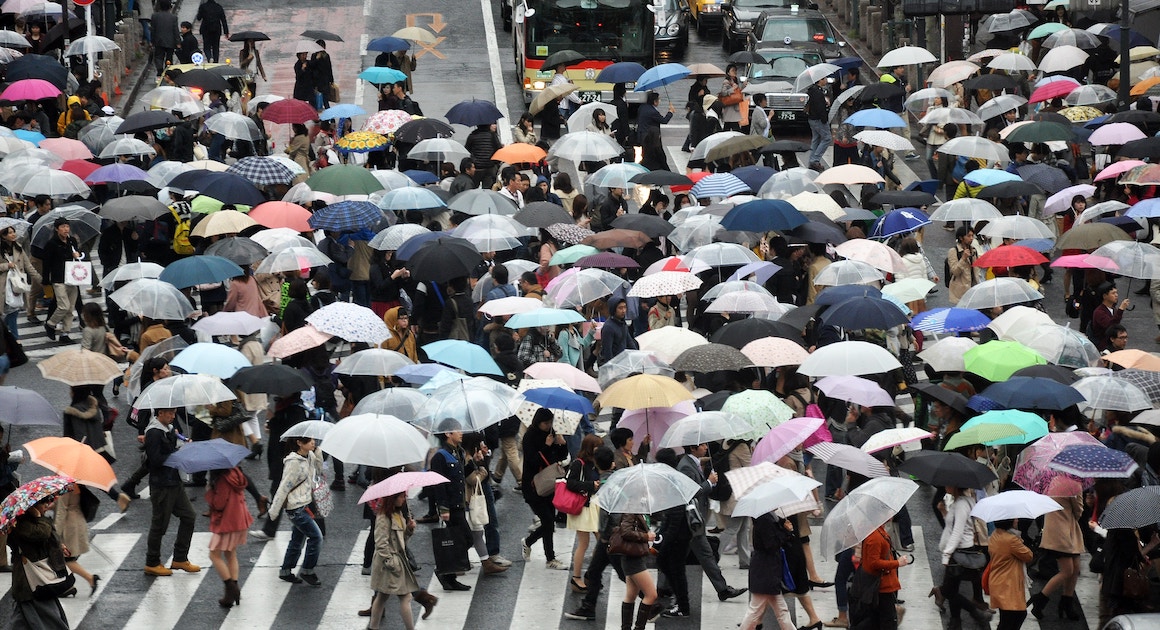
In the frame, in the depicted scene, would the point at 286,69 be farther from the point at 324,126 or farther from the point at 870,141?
the point at 870,141

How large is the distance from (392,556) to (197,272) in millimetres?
6588

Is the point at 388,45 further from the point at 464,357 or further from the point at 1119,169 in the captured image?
the point at 464,357

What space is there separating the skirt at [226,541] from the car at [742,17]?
2527 cm

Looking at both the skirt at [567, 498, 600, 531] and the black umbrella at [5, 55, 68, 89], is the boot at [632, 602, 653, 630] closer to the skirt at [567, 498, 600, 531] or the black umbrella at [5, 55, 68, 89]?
the skirt at [567, 498, 600, 531]

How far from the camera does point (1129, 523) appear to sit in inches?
507

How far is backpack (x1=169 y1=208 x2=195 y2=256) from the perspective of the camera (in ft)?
72.6

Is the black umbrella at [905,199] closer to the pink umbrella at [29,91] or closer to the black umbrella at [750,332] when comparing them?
the black umbrella at [750,332]

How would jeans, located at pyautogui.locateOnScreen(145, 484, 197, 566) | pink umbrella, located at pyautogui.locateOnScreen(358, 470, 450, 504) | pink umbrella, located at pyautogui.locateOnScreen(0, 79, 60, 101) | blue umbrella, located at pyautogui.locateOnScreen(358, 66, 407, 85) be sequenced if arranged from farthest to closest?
blue umbrella, located at pyautogui.locateOnScreen(358, 66, 407, 85)
pink umbrella, located at pyautogui.locateOnScreen(0, 79, 60, 101)
jeans, located at pyautogui.locateOnScreen(145, 484, 197, 566)
pink umbrella, located at pyautogui.locateOnScreen(358, 470, 450, 504)

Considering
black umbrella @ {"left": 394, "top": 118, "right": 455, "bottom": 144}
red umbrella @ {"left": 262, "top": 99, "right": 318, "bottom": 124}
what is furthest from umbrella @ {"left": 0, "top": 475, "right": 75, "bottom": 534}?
red umbrella @ {"left": 262, "top": 99, "right": 318, "bottom": 124}

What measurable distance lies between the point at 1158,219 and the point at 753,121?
8110 mm

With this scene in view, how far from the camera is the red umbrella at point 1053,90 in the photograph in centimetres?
2791

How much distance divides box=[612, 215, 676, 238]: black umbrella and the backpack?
5.44 meters

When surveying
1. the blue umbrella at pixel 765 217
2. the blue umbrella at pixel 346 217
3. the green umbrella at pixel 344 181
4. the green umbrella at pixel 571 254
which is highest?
the green umbrella at pixel 344 181

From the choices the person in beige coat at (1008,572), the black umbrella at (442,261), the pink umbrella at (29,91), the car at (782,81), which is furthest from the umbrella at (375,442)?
the car at (782,81)
